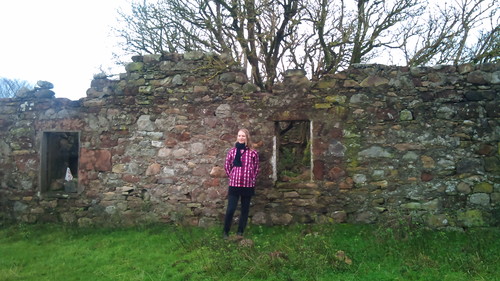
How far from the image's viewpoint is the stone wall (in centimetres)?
557

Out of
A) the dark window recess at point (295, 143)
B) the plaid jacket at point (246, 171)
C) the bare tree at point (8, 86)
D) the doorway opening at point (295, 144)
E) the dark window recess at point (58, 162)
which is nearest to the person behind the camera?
the plaid jacket at point (246, 171)

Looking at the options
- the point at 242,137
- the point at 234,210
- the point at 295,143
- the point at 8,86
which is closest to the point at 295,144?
the point at 295,143

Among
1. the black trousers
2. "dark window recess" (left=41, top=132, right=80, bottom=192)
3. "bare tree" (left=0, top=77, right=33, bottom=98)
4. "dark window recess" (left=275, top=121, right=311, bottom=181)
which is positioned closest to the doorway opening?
"dark window recess" (left=275, top=121, right=311, bottom=181)

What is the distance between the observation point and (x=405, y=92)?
5730mm

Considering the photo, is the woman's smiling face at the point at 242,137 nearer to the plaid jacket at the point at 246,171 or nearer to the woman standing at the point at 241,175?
the woman standing at the point at 241,175

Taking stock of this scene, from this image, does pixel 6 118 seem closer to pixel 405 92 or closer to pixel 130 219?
pixel 130 219

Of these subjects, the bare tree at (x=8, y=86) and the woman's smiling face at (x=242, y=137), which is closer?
the woman's smiling face at (x=242, y=137)

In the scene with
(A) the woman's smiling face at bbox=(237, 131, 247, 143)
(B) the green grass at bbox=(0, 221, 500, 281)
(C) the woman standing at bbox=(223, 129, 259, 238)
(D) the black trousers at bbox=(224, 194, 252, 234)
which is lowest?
(B) the green grass at bbox=(0, 221, 500, 281)

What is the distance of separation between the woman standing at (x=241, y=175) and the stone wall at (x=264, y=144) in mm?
649

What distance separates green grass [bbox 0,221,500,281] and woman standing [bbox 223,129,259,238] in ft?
1.34

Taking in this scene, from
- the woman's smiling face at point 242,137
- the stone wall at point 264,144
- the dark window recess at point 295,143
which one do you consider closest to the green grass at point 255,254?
the stone wall at point 264,144

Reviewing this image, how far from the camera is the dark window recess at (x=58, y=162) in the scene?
6891mm

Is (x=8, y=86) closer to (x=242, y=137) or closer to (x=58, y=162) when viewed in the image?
(x=58, y=162)

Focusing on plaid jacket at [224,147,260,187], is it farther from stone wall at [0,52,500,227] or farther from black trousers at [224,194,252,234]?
stone wall at [0,52,500,227]
